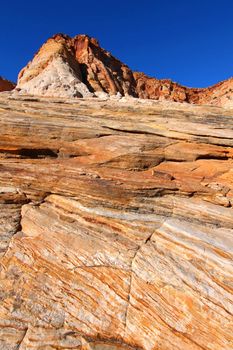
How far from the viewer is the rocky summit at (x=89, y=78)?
148 feet

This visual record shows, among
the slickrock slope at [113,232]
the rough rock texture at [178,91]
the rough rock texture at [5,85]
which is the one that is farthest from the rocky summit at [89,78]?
the slickrock slope at [113,232]

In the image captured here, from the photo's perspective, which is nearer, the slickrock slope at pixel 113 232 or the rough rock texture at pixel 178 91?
the slickrock slope at pixel 113 232

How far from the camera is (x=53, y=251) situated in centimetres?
1331

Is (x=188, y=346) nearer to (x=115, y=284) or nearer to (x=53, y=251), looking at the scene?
(x=115, y=284)

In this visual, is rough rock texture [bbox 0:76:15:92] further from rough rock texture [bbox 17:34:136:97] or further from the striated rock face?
the striated rock face

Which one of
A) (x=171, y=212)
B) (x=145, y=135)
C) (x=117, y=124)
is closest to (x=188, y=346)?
(x=171, y=212)

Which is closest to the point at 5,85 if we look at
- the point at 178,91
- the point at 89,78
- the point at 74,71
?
the point at 89,78

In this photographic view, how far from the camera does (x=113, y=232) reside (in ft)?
44.8

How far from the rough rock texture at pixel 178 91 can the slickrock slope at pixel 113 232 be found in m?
65.5

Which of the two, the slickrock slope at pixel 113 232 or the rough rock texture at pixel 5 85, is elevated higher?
the rough rock texture at pixel 5 85

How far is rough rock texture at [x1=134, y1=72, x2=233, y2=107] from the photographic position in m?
83.2

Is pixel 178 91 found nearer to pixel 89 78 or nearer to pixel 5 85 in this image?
pixel 89 78

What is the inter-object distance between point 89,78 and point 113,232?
49308mm

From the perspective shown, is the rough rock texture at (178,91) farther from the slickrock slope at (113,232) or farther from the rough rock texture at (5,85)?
the slickrock slope at (113,232)
